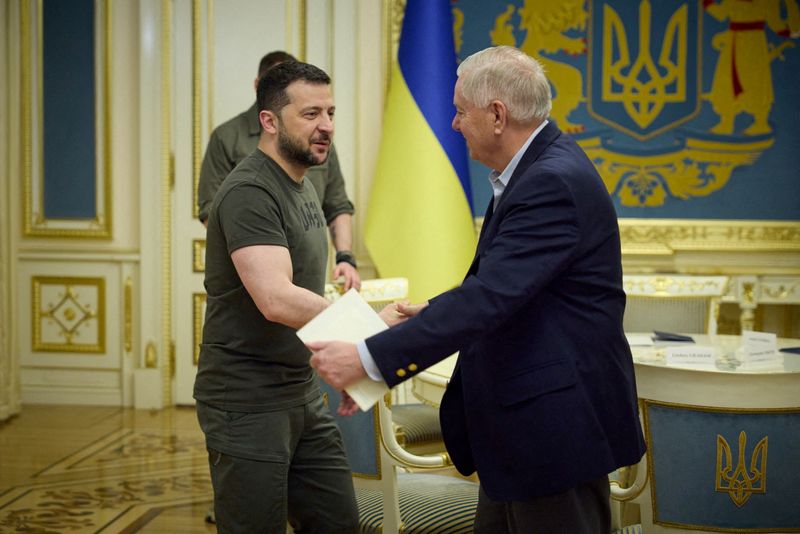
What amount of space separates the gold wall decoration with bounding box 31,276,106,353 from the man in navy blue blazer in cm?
400

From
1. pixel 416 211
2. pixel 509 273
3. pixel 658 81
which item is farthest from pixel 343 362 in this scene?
pixel 658 81

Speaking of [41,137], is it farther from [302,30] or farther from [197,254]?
[302,30]

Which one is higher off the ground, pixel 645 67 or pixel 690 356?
pixel 645 67

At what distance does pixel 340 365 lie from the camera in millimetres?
1609

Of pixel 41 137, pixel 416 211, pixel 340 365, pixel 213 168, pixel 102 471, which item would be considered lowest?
pixel 102 471

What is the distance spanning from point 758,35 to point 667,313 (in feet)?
6.95

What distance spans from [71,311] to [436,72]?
102 inches

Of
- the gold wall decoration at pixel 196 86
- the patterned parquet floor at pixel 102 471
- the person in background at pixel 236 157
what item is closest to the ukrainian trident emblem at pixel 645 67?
the person in background at pixel 236 157

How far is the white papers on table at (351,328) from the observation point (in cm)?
162

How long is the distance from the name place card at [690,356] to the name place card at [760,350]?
110mm

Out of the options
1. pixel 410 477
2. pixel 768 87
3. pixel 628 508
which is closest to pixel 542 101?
pixel 410 477

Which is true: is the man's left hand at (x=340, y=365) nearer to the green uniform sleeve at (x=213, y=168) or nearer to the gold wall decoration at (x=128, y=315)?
the green uniform sleeve at (x=213, y=168)

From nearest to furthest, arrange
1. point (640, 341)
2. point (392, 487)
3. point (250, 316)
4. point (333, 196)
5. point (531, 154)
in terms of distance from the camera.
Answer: point (531, 154) → point (250, 316) → point (392, 487) → point (640, 341) → point (333, 196)

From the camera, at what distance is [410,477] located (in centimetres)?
246
